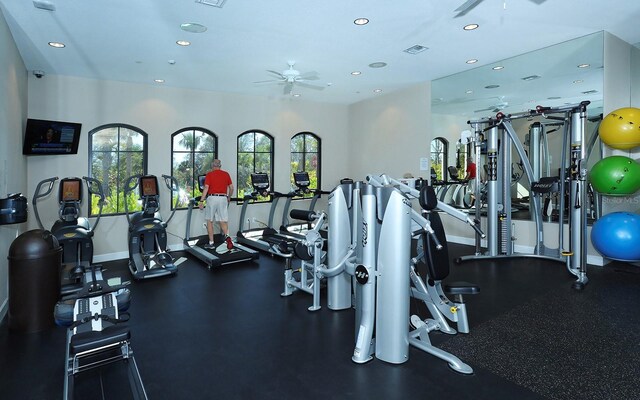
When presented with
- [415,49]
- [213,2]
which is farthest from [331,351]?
[415,49]

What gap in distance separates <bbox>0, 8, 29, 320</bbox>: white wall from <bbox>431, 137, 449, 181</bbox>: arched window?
660 cm

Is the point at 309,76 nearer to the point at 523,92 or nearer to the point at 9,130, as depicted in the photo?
the point at 523,92

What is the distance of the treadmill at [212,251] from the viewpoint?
18.8 ft

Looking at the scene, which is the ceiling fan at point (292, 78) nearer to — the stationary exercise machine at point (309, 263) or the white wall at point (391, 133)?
the white wall at point (391, 133)

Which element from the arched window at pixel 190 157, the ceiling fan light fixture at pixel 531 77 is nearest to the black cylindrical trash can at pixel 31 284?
the arched window at pixel 190 157

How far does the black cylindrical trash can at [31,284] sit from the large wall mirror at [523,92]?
600 cm

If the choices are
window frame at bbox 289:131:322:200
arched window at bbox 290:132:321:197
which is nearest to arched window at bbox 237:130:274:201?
window frame at bbox 289:131:322:200

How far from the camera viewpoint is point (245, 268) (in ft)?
18.7

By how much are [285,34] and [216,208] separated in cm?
337

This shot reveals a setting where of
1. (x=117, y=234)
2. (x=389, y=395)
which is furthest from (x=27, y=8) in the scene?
(x=389, y=395)

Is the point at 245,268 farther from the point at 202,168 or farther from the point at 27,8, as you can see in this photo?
the point at 27,8

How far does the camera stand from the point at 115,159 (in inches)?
267

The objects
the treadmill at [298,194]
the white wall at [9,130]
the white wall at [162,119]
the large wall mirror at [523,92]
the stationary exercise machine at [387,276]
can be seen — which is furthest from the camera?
the treadmill at [298,194]

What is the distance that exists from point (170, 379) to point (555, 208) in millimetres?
7339
